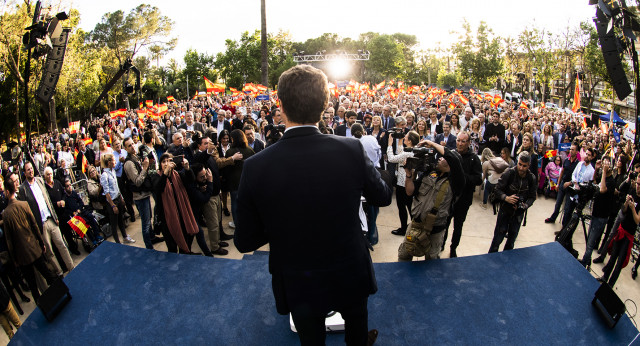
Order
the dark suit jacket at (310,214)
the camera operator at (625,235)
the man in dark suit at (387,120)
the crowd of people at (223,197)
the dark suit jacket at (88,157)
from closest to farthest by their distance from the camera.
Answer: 1. the dark suit jacket at (310,214)
2. the crowd of people at (223,197)
3. the camera operator at (625,235)
4. the dark suit jacket at (88,157)
5. the man in dark suit at (387,120)

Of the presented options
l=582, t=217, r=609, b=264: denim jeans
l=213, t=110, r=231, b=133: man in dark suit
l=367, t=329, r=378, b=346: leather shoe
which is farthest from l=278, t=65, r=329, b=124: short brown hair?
l=213, t=110, r=231, b=133: man in dark suit

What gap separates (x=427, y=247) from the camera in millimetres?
3918

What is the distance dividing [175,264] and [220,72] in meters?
44.6

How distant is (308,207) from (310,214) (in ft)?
0.10

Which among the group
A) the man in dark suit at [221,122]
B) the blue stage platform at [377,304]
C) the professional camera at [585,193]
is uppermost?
the man in dark suit at [221,122]

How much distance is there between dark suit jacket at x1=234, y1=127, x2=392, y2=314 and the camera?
1.41 metres

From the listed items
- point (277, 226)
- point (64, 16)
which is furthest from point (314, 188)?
point (64, 16)

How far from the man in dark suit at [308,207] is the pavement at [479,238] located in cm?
393

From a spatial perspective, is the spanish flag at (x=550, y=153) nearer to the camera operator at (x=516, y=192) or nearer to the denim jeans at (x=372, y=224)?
the camera operator at (x=516, y=192)

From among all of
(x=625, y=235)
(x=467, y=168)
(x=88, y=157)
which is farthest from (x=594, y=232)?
(x=88, y=157)

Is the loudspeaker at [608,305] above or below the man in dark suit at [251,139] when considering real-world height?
below

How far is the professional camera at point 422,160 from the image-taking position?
3400mm

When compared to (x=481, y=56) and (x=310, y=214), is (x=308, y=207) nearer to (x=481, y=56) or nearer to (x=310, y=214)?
(x=310, y=214)

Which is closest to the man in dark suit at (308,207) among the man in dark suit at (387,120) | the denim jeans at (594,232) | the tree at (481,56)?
the denim jeans at (594,232)
